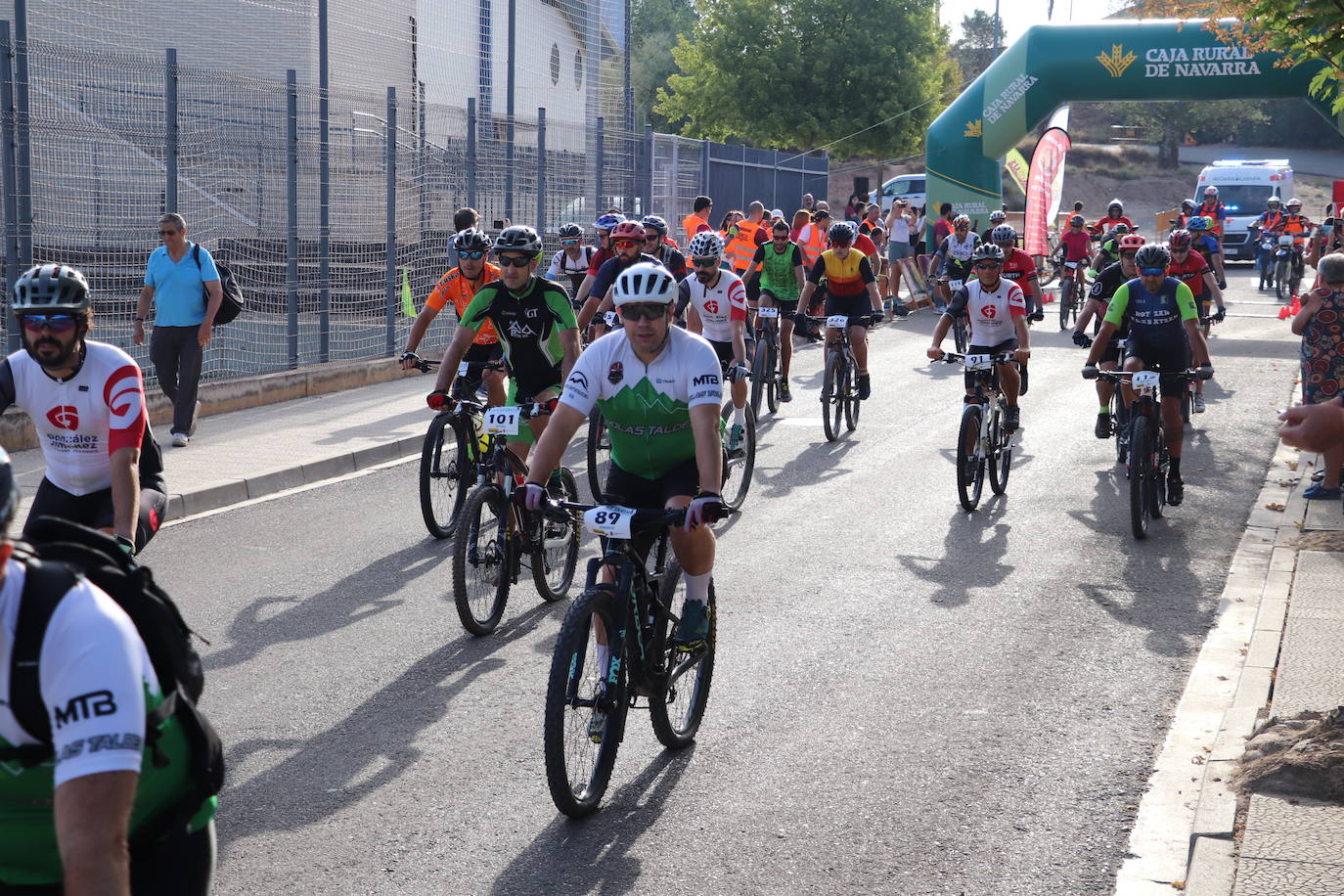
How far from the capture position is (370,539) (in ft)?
32.2

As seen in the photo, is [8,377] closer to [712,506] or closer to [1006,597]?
[712,506]

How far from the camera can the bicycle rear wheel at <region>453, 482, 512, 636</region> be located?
24.1 feet

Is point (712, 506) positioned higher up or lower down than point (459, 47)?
lower down

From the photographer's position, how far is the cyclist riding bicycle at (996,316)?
39.0ft

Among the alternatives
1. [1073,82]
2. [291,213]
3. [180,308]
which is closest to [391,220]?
[291,213]

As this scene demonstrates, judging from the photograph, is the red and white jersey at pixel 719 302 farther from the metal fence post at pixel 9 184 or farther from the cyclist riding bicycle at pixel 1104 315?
the metal fence post at pixel 9 184

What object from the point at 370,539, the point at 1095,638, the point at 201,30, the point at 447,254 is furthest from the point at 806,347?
the point at 1095,638

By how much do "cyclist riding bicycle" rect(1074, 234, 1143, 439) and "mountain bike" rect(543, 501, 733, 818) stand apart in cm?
668

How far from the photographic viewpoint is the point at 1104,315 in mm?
12477

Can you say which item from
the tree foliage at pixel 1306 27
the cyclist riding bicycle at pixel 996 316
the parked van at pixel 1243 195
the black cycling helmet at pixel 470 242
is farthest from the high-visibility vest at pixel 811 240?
the parked van at pixel 1243 195

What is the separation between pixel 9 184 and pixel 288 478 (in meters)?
3.32

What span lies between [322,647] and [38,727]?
4.97 metres

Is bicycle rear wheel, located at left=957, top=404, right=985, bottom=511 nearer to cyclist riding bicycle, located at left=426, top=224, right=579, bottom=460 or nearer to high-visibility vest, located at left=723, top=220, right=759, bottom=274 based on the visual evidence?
cyclist riding bicycle, located at left=426, top=224, right=579, bottom=460

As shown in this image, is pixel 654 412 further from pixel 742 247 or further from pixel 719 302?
pixel 742 247
